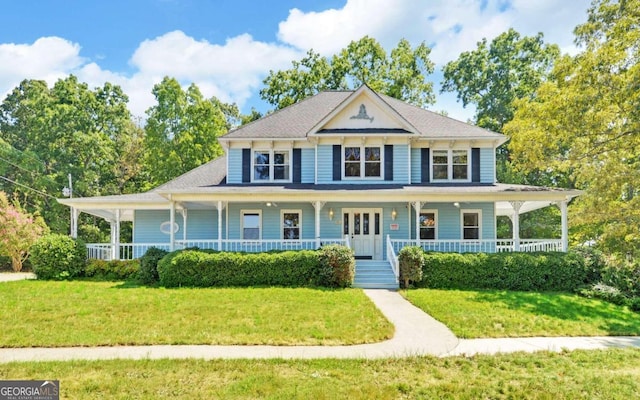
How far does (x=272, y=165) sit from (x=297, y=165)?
1.11 m

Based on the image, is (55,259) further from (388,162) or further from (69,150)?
(69,150)

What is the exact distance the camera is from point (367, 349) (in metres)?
6.65

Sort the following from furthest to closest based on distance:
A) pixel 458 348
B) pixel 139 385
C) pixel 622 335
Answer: pixel 622 335
pixel 458 348
pixel 139 385

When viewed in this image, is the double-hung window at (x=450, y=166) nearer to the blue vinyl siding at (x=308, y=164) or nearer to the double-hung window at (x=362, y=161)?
the double-hung window at (x=362, y=161)

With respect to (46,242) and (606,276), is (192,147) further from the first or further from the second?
(606,276)

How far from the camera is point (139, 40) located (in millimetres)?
16438

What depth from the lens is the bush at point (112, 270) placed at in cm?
1446

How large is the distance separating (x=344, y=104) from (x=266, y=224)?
6.09 m

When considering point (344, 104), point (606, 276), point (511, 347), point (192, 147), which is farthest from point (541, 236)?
point (192, 147)

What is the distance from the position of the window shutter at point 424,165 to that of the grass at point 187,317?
7494 millimetres

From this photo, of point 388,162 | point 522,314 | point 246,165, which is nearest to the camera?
point 522,314

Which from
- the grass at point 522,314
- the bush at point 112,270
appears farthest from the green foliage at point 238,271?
Answer: the grass at point 522,314

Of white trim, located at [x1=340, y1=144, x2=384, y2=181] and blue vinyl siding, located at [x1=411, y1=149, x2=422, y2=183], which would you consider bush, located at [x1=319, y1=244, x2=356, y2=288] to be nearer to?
white trim, located at [x1=340, y1=144, x2=384, y2=181]

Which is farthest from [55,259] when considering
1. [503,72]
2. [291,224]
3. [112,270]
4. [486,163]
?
[503,72]
